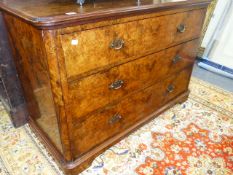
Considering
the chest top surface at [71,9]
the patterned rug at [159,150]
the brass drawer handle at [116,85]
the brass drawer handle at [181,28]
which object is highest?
the chest top surface at [71,9]

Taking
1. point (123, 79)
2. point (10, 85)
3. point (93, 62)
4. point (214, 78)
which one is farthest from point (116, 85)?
point (214, 78)

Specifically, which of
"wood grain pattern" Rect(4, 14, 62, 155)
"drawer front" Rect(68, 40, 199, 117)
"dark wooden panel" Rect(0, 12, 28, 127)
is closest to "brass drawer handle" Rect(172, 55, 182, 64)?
"drawer front" Rect(68, 40, 199, 117)

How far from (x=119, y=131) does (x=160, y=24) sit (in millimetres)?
742

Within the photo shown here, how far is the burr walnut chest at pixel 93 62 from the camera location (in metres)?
0.84

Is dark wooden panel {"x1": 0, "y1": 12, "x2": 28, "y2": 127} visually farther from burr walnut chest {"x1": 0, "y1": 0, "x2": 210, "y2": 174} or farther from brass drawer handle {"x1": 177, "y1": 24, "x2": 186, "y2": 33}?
brass drawer handle {"x1": 177, "y1": 24, "x2": 186, "y2": 33}

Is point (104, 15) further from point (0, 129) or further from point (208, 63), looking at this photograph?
point (208, 63)

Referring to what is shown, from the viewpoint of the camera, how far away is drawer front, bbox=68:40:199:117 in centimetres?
99

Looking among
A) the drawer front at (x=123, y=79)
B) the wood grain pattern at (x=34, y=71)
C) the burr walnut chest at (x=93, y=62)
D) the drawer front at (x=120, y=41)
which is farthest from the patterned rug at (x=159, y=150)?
the drawer front at (x=120, y=41)

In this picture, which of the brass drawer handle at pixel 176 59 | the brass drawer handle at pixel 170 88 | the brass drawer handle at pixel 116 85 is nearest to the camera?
the brass drawer handle at pixel 116 85

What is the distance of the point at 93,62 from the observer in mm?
952

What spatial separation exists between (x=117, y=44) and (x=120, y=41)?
0.02 metres

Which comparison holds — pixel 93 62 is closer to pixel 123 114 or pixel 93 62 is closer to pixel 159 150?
pixel 123 114

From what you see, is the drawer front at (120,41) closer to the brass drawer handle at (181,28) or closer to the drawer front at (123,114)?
the brass drawer handle at (181,28)

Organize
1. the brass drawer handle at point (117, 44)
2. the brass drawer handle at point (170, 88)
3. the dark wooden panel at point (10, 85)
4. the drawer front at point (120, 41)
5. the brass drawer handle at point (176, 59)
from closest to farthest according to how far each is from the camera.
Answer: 1. the drawer front at point (120, 41)
2. the brass drawer handle at point (117, 44)
3. the dark wooden panel at point (10, 85)
4. the brass drawer handle at point (176, 59)
5. the brass drawer handle at point (170, 88)
